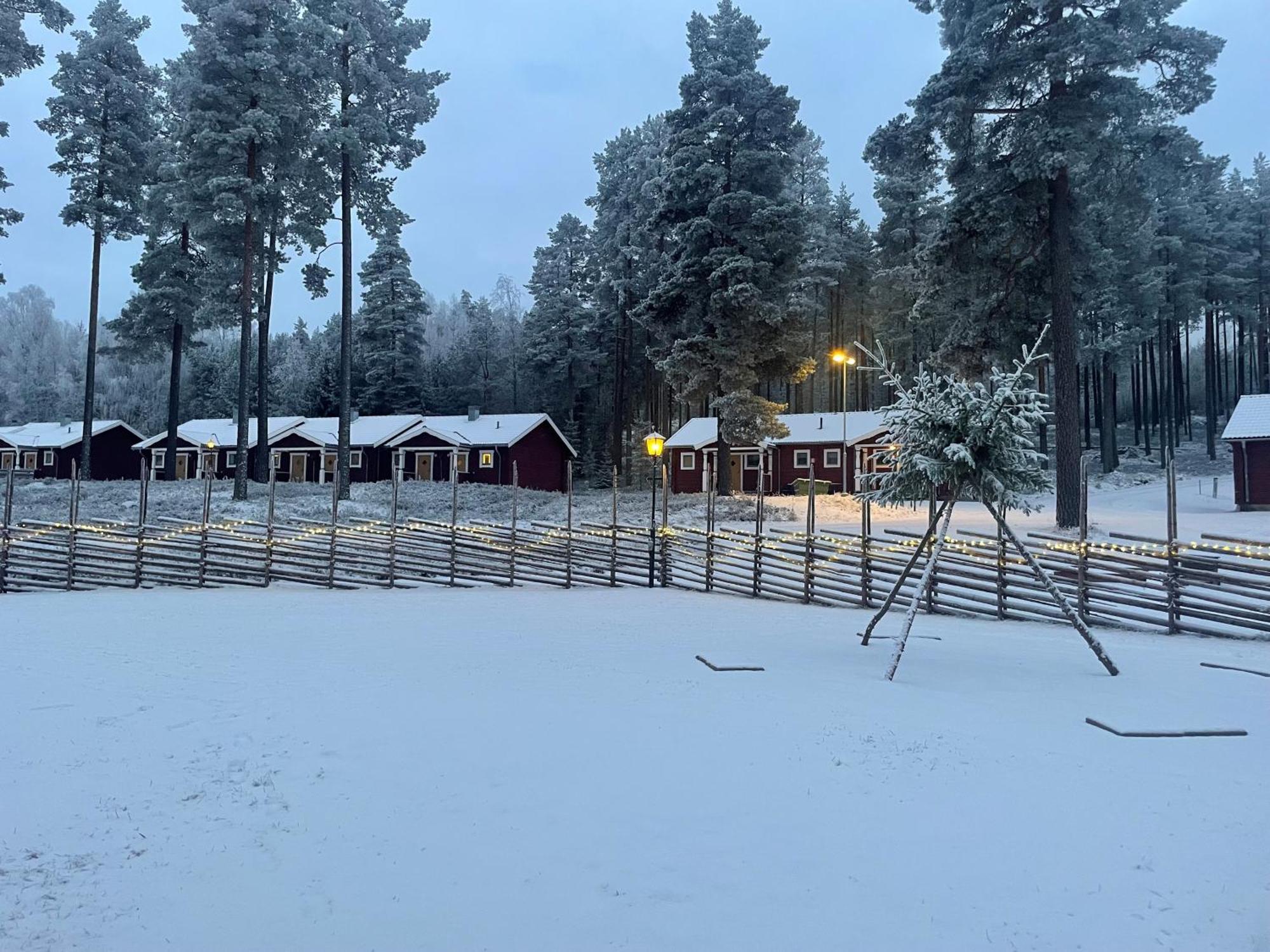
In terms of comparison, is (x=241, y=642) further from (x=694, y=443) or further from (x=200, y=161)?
(x=694, y=443)

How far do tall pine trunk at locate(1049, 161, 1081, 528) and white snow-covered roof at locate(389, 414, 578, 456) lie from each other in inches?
931

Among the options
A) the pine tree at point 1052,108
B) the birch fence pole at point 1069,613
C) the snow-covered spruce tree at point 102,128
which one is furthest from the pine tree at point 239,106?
the birch fence pole at point 1069,613

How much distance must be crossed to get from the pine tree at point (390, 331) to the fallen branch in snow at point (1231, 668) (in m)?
45.5

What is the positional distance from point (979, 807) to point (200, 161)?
80.4 ft

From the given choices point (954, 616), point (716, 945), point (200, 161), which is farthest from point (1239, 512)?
point (200, 161)

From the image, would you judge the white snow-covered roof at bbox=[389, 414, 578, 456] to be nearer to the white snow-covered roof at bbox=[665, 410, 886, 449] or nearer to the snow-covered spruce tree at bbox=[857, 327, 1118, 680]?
the white snow-covered roof at bbox=[665, 410, 886, 449]

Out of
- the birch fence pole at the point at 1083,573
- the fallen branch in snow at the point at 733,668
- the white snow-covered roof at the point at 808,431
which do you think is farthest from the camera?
the white snow-covered roof at the point at 808,431

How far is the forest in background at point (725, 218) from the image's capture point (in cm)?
1681

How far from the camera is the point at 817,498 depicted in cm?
2945

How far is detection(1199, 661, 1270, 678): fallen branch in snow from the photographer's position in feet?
24.1

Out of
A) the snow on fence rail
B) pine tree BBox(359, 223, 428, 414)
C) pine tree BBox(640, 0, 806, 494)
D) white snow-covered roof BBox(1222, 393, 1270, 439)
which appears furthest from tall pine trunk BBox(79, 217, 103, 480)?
white snow-covered roof BBox(1222, 393, 1270, 439)

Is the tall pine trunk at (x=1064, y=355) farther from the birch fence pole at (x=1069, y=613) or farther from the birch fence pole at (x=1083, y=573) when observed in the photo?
the birch fence pole at (x=1069, y=613)

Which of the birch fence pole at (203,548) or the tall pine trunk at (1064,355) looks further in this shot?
the tall pine trunk at (1064,355)

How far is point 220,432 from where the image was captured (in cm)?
4209
